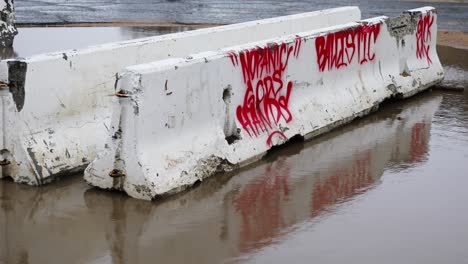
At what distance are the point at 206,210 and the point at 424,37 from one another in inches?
223

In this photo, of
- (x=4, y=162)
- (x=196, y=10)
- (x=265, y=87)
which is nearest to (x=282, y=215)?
(x=265, y=87)

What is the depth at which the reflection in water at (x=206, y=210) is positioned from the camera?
213 inches

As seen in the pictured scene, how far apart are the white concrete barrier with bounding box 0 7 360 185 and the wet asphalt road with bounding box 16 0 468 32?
1104 cm

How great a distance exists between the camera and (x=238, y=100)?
290 inches

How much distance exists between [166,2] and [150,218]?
61.0ft

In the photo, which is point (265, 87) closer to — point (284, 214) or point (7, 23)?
point (284, 214)

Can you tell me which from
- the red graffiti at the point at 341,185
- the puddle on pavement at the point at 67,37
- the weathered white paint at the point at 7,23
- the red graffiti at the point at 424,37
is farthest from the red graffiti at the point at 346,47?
the weathered white paint at the point at 7,23

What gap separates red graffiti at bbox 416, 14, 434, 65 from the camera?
1073cm

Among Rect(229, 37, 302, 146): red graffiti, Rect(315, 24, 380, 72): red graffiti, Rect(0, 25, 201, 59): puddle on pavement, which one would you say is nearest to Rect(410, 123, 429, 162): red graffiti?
Rect(315, 24, 380, 72): red graffiti

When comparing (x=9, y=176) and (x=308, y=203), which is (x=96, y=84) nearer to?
(x=9, y=176)

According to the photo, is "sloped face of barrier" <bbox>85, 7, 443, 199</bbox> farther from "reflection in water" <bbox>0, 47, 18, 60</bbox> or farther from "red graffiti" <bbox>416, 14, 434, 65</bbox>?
"reflection in water" <bbox>0, 47, 18, 60</bbox>

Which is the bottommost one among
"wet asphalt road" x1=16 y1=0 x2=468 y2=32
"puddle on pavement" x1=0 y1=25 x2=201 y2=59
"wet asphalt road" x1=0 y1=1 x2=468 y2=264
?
"wet asphalt road" x1=0 y1=1 x2=468 y2=264

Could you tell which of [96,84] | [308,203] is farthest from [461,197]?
[96,84]

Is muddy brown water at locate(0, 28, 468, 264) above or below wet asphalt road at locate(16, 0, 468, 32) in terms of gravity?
below
